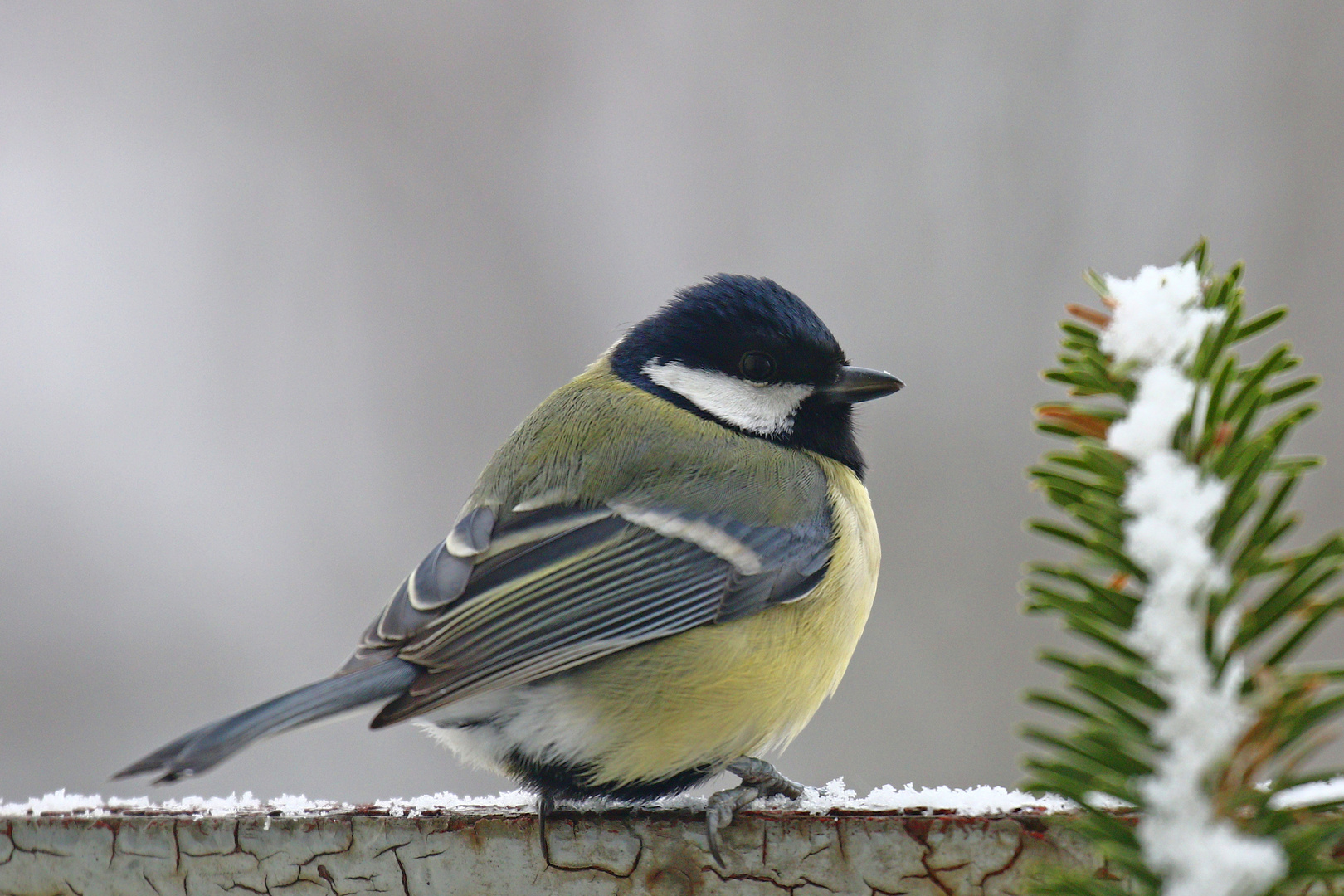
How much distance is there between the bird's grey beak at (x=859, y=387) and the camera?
1.60m

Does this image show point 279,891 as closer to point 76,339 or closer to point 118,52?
point 76,339

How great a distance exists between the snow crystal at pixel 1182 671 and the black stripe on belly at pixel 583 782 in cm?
89

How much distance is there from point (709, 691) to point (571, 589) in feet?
0.68

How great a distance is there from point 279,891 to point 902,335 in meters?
2.91

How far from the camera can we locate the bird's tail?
88 centimetres

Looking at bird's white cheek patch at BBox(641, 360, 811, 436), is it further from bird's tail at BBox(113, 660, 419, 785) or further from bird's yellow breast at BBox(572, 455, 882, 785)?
bird's tail at BBox(113, 660, 419, 785)

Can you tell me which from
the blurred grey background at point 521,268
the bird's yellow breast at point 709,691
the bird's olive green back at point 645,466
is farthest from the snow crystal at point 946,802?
the blurred grey background at point 521,268

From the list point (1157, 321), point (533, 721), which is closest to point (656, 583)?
point (533, 721)

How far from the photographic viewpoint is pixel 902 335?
3488 mm

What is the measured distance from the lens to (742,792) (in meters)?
1.12

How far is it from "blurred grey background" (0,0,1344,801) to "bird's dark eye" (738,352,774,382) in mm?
1590

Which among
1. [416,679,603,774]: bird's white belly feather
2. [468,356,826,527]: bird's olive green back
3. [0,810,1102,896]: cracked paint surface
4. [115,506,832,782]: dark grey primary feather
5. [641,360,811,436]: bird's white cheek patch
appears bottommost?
[0,810,1102,896]: cracked paint surface

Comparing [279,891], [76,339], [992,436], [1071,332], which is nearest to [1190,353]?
[1071,332]

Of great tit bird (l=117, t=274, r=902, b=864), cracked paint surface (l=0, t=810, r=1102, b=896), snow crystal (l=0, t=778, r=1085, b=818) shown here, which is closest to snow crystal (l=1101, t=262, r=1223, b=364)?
snow crystal (l=0, t=778, r=1085, b=818)
